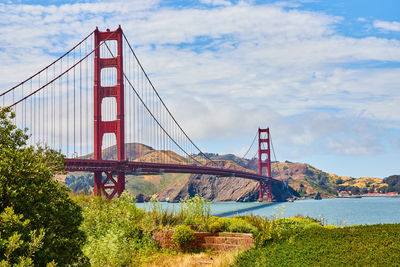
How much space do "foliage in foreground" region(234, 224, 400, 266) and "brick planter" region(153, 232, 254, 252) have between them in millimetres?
2122

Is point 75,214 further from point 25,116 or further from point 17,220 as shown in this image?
point 25,116

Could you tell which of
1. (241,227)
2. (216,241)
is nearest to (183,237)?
(216,241)

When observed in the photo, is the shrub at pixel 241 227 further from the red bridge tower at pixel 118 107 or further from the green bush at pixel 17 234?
the red bridge tower at pixel 118 107

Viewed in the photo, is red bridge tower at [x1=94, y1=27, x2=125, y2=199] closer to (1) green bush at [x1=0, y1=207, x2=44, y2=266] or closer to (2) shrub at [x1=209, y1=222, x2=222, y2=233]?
(2) shrub at [x1=209, y1=222, x2=222, y2=233]

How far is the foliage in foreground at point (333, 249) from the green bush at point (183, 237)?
3.37 metres

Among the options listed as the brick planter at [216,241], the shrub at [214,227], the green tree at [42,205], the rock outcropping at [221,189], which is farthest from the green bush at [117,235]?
the rock outcropping at [221,189]

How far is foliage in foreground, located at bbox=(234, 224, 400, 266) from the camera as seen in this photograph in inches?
489

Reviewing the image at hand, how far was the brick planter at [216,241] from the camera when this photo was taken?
1733cm

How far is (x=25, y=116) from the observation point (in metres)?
48.8

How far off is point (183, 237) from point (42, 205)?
861cm

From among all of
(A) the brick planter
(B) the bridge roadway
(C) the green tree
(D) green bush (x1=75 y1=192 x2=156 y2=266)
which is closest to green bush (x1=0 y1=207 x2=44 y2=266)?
(C) the green tree

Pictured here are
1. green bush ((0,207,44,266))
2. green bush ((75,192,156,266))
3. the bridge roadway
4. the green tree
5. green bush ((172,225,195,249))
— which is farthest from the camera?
the bridge roadway

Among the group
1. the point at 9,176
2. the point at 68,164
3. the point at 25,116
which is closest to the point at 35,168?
the point at 9,176

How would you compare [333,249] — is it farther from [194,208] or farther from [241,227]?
[194,208]
